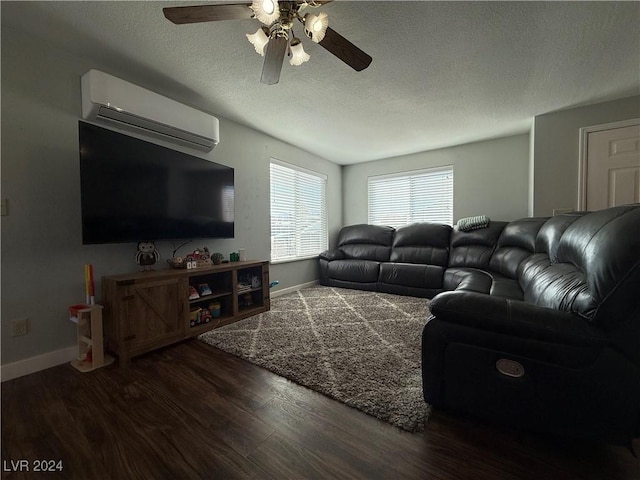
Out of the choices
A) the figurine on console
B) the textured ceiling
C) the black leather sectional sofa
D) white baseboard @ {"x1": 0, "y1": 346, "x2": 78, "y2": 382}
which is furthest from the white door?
white baseboard @ {"x1": 0, "y1": 346, "x2": 78, "y2": 382}

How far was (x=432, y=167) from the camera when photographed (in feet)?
14.5

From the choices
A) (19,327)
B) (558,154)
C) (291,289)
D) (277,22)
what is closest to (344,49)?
(277,22)

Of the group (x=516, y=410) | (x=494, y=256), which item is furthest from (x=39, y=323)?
(x=494, y=256)

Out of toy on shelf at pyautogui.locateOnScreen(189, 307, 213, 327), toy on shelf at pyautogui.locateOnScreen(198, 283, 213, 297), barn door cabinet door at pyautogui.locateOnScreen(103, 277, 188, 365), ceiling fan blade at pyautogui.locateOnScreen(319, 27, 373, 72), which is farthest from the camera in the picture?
toy on shelf at pyautogui.locateOnScreen(198, 283, 213, 297)

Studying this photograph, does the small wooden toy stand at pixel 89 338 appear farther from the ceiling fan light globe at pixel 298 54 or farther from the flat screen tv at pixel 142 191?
the ceiling fan light globe at pixel 298 54

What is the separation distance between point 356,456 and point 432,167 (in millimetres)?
4437

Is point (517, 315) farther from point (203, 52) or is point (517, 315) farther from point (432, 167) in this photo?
point (432, 167)

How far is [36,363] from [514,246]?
4.69 meters

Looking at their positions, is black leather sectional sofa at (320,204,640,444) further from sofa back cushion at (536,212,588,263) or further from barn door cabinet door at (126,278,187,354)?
barn door cabinet door at (126,278,187,354)

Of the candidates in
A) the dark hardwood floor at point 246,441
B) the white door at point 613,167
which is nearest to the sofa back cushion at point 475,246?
the white door at point 613,167

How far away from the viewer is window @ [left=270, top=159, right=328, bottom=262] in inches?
151

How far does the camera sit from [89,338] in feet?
5.99

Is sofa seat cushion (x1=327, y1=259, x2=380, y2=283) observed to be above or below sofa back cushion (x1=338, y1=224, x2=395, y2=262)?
below

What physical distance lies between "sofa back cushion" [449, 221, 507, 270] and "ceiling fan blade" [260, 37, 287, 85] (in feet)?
11.0
